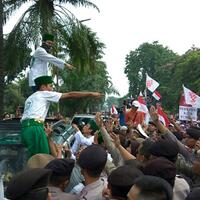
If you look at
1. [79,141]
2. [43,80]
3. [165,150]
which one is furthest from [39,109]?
[165,150]

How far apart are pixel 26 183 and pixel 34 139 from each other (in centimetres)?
307

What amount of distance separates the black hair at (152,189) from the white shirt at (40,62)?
5.05 meters

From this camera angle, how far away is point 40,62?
851 centimetres

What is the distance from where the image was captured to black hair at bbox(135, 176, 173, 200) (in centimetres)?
319

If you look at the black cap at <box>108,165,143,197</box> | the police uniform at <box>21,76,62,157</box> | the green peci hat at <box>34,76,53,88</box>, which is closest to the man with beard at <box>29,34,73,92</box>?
the green peci hat at <box>34,76,53,88</box>

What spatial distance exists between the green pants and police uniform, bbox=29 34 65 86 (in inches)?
70.5

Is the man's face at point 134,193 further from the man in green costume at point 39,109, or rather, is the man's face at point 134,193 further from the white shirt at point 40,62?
the white shirt at point 40,62

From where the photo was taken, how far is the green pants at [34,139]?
623 centimetres

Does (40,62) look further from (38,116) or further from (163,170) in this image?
(163,170)

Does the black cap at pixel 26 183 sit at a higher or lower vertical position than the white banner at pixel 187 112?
lower

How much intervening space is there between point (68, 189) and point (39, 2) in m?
14.3

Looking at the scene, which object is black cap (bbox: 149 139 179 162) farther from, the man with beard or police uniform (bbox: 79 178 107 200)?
the man with beard

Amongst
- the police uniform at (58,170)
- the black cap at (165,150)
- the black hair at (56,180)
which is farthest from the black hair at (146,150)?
the black hair at (56,180)

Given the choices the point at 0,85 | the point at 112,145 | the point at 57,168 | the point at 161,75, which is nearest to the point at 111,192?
the point at 57,168
